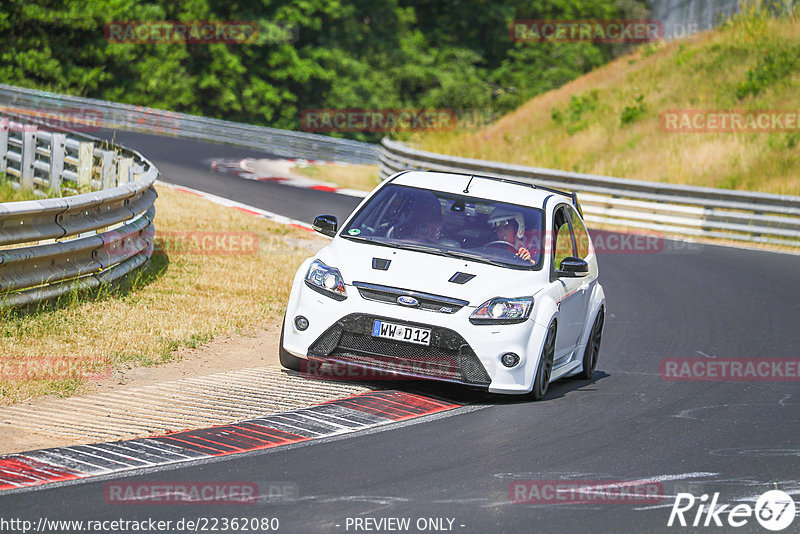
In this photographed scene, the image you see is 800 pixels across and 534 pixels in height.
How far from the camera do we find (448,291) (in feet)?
28.1

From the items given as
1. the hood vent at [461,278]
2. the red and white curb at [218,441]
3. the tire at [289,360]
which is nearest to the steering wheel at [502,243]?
the hood vent at [461,278]

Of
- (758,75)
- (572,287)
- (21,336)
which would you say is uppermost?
(758,75)

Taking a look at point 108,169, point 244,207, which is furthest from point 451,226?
point 244,207

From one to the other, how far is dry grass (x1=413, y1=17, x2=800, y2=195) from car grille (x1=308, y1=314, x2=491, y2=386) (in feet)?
67.0

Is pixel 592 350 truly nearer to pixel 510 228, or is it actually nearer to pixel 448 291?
pixel 510 228

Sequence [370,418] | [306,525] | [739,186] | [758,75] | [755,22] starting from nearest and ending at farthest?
[306,525]
[370,418]
[739,186]
[758,75]
[755,22]

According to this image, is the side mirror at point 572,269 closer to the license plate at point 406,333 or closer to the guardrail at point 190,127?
the license plate at point 406,333

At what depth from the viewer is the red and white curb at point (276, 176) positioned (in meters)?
27.4

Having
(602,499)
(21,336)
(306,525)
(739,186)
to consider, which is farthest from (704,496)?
(739,186)

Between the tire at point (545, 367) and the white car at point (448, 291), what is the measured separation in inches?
0.4

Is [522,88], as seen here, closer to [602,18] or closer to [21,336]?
[602,18]

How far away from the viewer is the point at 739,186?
28.3 metres

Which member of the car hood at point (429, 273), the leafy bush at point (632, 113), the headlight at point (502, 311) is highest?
the leafy bush at point (632, 113)

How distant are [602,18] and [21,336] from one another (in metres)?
60.7
